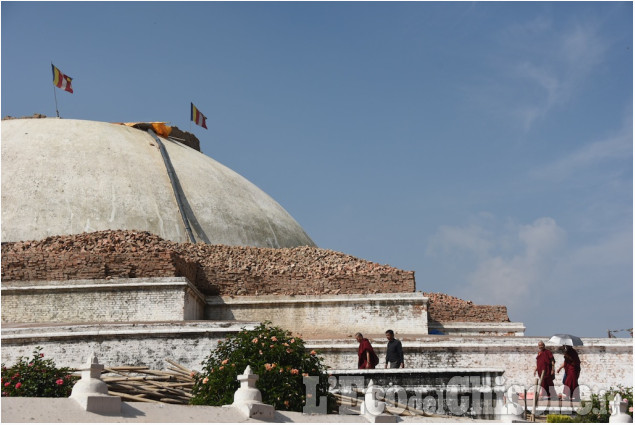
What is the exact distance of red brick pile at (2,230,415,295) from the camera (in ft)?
46.7

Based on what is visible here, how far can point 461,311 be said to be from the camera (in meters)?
17.8

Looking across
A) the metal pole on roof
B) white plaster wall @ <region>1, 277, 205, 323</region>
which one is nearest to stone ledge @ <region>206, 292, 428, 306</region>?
white plaster wall @ <region>1, 277, 205, 323</region>

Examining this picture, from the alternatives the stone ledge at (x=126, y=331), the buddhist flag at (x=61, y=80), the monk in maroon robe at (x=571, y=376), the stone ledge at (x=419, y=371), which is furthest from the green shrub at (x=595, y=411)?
the buddhist flag at (x=61, y=80)

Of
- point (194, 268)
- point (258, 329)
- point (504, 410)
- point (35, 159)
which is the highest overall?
point (35, 159)

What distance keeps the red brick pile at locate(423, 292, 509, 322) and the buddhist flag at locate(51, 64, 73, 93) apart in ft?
37.1

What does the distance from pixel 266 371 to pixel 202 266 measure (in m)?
7.69

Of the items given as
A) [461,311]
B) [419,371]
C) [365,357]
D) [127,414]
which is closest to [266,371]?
[127,414]

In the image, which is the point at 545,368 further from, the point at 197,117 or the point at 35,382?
the point at 197,117

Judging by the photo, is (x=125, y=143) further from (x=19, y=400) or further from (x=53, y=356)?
(x=19, y=400)

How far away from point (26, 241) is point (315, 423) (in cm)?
977

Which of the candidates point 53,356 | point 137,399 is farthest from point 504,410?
point 53,356

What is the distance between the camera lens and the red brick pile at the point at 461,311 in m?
17.6

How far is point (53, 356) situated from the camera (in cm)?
1215

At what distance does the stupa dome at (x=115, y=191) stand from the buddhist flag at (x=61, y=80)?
1983mm
